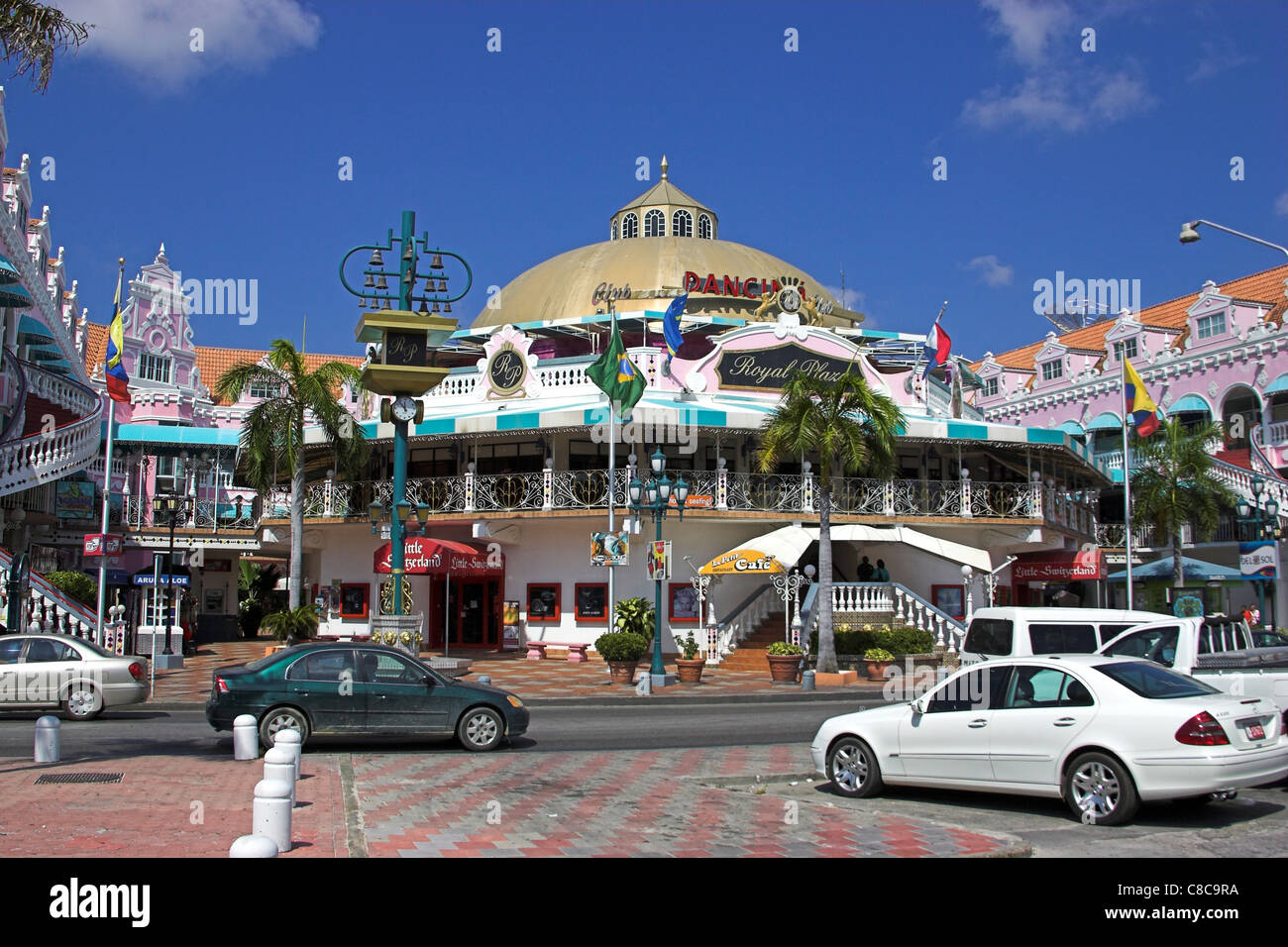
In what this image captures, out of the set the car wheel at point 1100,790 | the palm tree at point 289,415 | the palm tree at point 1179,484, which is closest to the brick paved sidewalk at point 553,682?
the palm tree at point 289,415

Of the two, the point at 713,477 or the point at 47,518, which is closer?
the point at 713,477

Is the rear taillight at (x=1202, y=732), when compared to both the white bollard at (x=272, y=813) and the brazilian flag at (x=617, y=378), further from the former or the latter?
the brazilian flag at (x=617, y=378)

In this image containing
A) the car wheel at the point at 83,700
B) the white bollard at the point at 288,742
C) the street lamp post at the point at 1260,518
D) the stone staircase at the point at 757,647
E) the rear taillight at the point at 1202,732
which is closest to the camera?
the rear taillight at the point at 1202,732

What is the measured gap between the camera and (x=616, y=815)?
9.62 m

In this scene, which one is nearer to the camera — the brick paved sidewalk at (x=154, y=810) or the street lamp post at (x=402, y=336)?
the brick paved sidewalk at (x=154, y=810)

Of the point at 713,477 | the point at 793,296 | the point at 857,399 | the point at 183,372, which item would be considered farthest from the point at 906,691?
the point at 183,372

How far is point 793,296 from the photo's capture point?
35594 mm

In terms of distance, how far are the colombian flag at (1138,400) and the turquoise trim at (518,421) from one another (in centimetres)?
1971

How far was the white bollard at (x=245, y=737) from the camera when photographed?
12.8 metres

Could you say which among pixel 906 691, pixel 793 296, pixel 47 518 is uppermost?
pixel 793 296

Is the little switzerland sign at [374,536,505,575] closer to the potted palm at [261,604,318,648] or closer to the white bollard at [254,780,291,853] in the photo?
the potted palm at [261,604,318,648]

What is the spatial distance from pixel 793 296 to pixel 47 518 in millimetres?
24976

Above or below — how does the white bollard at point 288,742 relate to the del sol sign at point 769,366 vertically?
below
